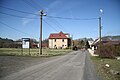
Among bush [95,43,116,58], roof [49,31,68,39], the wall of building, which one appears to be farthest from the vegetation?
roof [49,31,68,39]

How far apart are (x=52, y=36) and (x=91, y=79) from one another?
96.6m

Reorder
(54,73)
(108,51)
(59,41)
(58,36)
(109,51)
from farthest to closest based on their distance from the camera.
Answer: (58,36) < (59,41) < (108,51) < (109,51) < (54,73)

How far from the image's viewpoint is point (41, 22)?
35.1 m

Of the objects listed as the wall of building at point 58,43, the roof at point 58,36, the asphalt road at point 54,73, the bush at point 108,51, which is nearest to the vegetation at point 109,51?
the bush at point 108,51

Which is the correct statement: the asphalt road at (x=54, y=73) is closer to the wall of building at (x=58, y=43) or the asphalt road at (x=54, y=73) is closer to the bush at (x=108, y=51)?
the bush at (x=108, y=51)

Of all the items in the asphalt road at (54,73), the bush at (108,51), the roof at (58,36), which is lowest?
the asphalt road at (54,73)

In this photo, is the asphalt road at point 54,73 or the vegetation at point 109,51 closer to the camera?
the asphalt road at point 54,73

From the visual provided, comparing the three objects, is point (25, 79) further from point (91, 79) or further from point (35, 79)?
point (91, 79)

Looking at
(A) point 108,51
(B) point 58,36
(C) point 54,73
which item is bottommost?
(C) point 54,73

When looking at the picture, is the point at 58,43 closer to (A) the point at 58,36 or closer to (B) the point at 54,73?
(A) the point at 58,36

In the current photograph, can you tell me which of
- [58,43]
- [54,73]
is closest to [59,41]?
[58,43]

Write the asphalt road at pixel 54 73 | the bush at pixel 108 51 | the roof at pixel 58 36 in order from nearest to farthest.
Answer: the asphalt road at pixel 54 73, the bush at pixel 108 51, the roof at pixel 58 36

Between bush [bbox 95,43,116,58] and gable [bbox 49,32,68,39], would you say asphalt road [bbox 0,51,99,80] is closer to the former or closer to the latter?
bush [bbox 95,43,116,58]

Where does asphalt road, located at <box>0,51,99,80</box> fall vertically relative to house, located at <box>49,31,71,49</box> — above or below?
below
